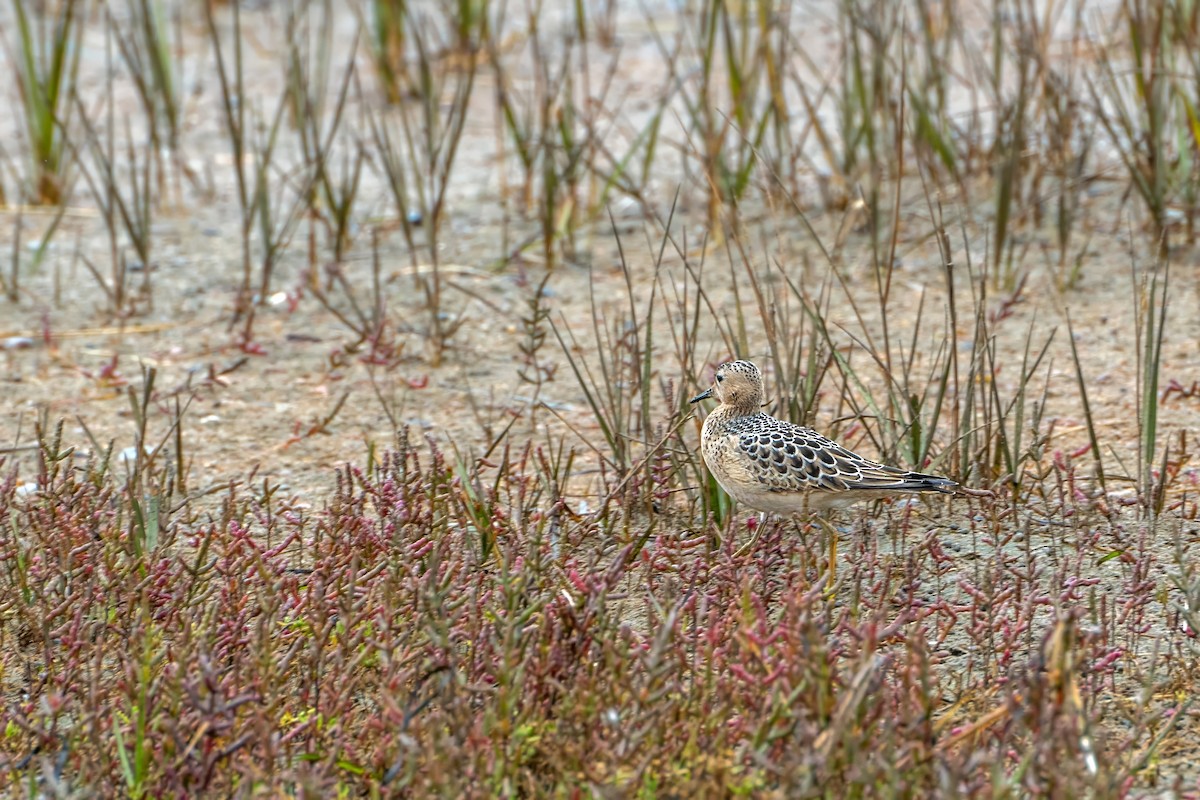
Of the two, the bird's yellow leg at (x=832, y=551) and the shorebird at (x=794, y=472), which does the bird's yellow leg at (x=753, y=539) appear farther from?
the bird's yellow leg at (x=832, y=551)

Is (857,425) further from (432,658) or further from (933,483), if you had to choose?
(432,658)

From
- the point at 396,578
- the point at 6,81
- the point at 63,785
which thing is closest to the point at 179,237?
the point at 6,81

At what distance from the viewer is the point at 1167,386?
442 cm

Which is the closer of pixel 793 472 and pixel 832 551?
pixel 793 472

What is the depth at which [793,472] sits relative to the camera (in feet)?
10.3

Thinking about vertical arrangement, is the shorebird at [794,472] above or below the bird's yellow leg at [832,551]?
above

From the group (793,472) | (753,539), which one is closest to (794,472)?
(793,472)

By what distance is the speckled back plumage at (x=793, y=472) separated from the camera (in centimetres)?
312

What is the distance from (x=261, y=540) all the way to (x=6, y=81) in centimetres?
560

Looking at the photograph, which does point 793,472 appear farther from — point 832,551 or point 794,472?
point 832,551

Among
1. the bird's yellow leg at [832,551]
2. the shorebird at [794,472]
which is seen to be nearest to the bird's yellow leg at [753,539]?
the shorebird at [794,472]

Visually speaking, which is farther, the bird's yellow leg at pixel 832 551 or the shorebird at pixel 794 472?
the bird's yellow leg at pixel 832 551

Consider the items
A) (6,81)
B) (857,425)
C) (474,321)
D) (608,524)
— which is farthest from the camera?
(6,81)

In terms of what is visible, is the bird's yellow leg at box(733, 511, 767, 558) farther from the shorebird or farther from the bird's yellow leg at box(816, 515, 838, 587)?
the bird's yellow leg at box(816, 515, 838, 587)
